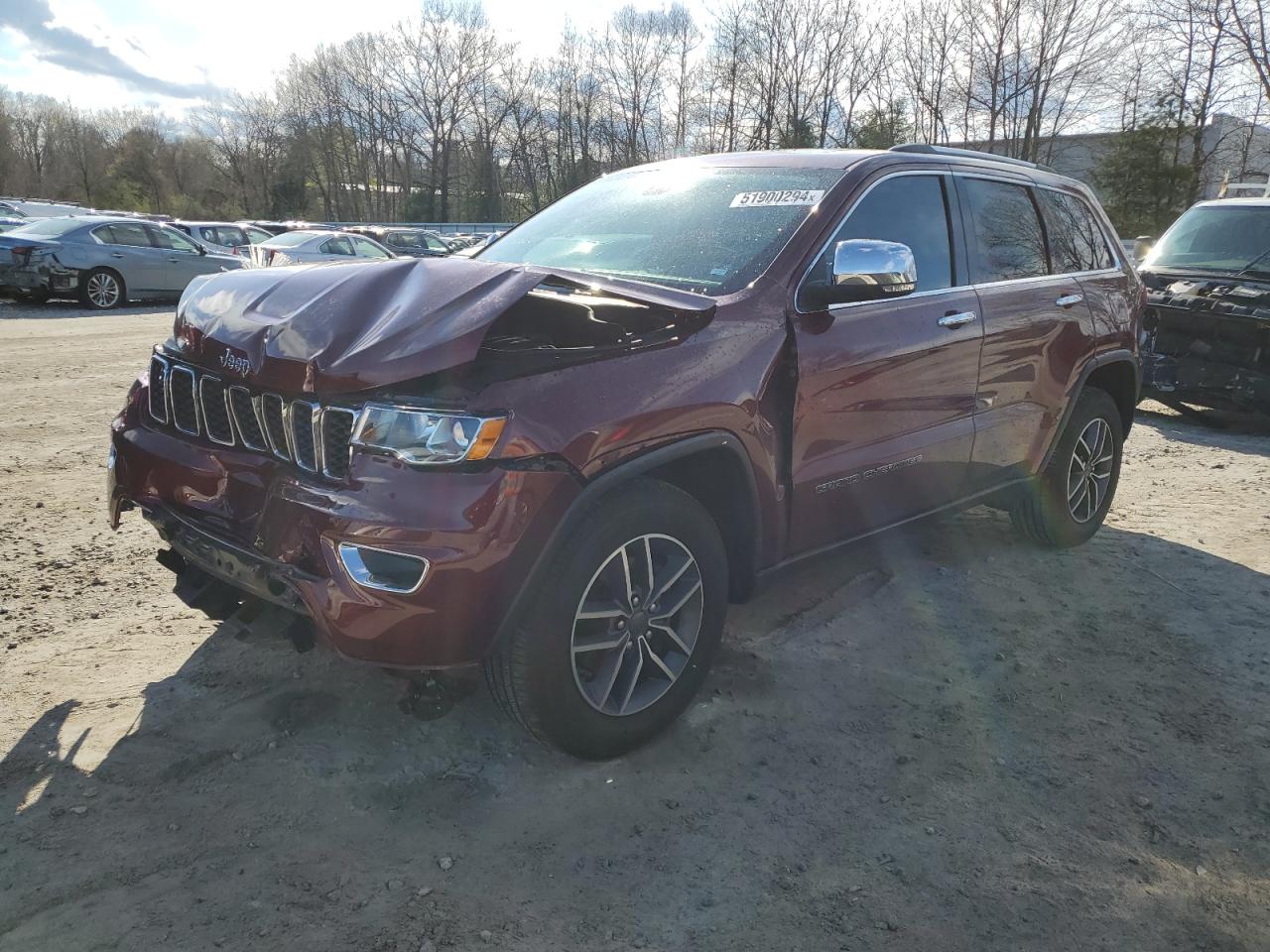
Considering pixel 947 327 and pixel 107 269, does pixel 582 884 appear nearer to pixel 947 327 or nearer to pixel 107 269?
pixel 947 327

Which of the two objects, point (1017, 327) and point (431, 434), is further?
point (1017, 327)

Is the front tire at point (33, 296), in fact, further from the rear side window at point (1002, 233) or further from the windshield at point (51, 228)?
the rear side window at point (1002, 233)

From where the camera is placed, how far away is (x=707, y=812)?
2.70 meters

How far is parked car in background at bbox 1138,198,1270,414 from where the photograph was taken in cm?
778

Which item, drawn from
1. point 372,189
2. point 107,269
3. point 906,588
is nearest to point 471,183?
point 372,189

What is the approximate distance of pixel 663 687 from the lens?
117 inches

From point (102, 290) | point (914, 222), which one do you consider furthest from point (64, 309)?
point (914, 222)

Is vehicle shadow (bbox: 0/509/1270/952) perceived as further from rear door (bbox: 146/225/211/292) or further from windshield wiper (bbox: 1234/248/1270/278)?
rear door (bbox: 146/225/211/292)

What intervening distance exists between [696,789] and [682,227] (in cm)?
206

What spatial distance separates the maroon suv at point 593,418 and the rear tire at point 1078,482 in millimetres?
847

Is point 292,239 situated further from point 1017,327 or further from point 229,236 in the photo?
point 1017,327

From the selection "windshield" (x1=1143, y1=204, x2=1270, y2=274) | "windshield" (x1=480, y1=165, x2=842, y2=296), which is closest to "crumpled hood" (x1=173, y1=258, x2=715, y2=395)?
"windshield" (x1=480, y1=165, x2=842, y2=296)

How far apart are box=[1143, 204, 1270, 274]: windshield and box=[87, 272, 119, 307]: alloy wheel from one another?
50.0ft

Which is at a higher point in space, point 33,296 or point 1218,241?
point 1218,241
